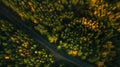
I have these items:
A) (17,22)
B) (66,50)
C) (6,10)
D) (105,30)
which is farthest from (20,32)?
(105,30)

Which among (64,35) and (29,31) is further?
(29,31)

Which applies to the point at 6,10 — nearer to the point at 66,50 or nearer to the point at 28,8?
the point at 28,8

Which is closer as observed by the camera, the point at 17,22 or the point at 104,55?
the point at 104,55

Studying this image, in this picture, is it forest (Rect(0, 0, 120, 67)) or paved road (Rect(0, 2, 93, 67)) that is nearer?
forest (Rect(0, 0, 120, 67))

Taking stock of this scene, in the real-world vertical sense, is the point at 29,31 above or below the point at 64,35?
above

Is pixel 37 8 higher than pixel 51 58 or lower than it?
higher

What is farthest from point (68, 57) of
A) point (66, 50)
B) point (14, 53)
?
point (14, 53)

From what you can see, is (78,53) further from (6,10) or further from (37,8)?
(6,10)

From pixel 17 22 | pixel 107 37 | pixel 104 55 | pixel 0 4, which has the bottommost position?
pixel 104 55

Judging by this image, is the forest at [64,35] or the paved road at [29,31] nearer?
the forest at [64,35]
